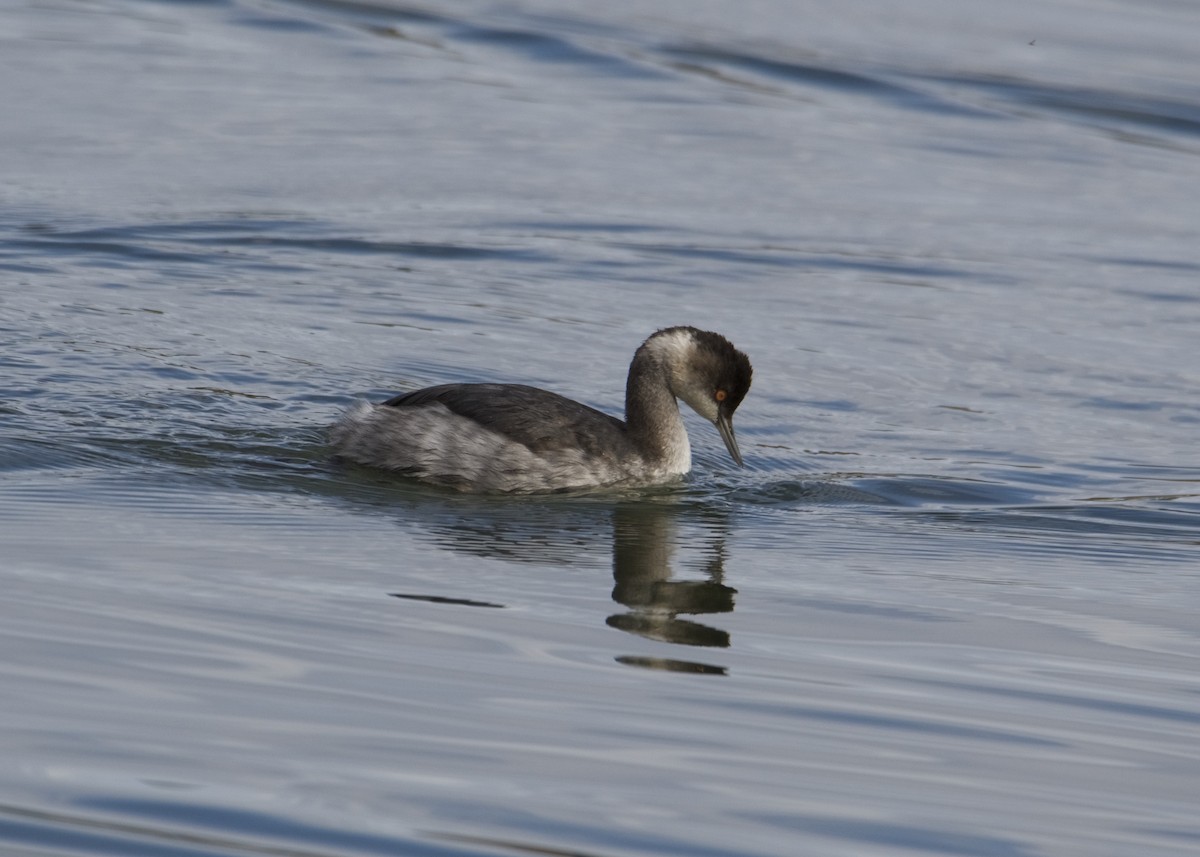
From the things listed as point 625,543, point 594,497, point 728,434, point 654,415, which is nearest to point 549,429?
point 594,497

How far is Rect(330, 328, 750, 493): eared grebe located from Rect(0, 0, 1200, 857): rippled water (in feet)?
0.57

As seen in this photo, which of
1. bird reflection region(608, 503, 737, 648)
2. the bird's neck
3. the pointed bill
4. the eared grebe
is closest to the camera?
bird reflection region(608, 503, 737, 648)

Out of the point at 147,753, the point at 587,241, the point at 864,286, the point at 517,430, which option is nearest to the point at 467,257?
the point at 587,241

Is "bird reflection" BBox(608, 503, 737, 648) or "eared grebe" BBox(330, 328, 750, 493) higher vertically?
"eared grebe" BBox(330, 328, 750, 493)

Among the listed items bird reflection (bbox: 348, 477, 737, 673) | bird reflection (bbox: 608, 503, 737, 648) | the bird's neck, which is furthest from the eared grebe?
bird reflection (bbox: 608, 503, 737, 648)

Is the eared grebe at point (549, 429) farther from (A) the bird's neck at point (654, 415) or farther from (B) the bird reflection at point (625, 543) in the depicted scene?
(B) the bird reflection at point (625, 543)

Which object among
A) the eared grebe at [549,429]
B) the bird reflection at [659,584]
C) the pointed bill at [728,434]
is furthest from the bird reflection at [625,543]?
the pointed bill at [728,434]

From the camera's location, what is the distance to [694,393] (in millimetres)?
10070

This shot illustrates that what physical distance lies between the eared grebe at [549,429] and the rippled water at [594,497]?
17cm

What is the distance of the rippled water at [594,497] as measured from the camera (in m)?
5.48

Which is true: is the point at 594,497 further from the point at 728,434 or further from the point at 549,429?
the point at 728,434

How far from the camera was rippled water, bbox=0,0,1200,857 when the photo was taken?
18.0 ft

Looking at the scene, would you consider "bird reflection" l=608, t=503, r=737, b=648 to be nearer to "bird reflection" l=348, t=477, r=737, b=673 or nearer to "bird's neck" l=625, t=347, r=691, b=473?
"bird reflection" l=348, t=477, r=737, b=673

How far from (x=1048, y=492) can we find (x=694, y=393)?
5.94 feet
